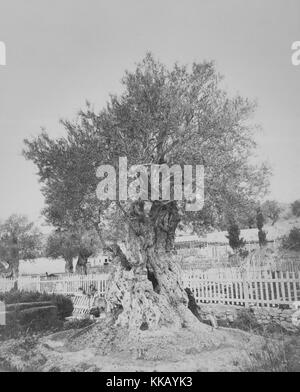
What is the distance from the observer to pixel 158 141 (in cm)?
856

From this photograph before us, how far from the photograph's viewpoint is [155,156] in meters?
8.58

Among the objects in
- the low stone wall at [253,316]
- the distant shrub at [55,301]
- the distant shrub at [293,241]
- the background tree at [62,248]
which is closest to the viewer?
the low stone wall at [253,316]

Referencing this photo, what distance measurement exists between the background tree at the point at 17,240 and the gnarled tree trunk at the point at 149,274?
11.1 metres

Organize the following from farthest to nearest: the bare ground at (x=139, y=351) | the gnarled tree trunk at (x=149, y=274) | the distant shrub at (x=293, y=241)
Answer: the distant shrub at (x=293, y=241)
the gnarled tree trunk at (x=149, y=274)
the bare ground at (x=139, y=351)

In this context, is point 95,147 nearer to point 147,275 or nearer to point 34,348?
point 147,275

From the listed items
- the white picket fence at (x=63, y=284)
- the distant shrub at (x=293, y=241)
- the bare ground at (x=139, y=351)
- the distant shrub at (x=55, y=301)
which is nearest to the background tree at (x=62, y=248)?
the white picket fence at (x=63, y=284)

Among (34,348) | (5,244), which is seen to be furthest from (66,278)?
(34,348)

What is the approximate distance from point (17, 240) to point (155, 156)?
53.2 ft

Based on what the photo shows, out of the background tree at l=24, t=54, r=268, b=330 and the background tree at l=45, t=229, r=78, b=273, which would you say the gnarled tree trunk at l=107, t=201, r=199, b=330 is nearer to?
the background tree at l=24, t=54, r=268, b=330

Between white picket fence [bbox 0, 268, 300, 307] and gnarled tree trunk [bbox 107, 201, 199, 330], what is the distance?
9.52 ft

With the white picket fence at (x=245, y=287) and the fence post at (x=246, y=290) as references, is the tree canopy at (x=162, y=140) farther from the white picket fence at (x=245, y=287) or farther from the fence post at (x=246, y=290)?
the fence post at (x=246, y=290)

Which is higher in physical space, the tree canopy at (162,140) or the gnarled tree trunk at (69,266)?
the tree canopy at (162,140)

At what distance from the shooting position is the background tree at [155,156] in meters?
8.26

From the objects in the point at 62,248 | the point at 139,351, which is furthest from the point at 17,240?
the point at 139,351
